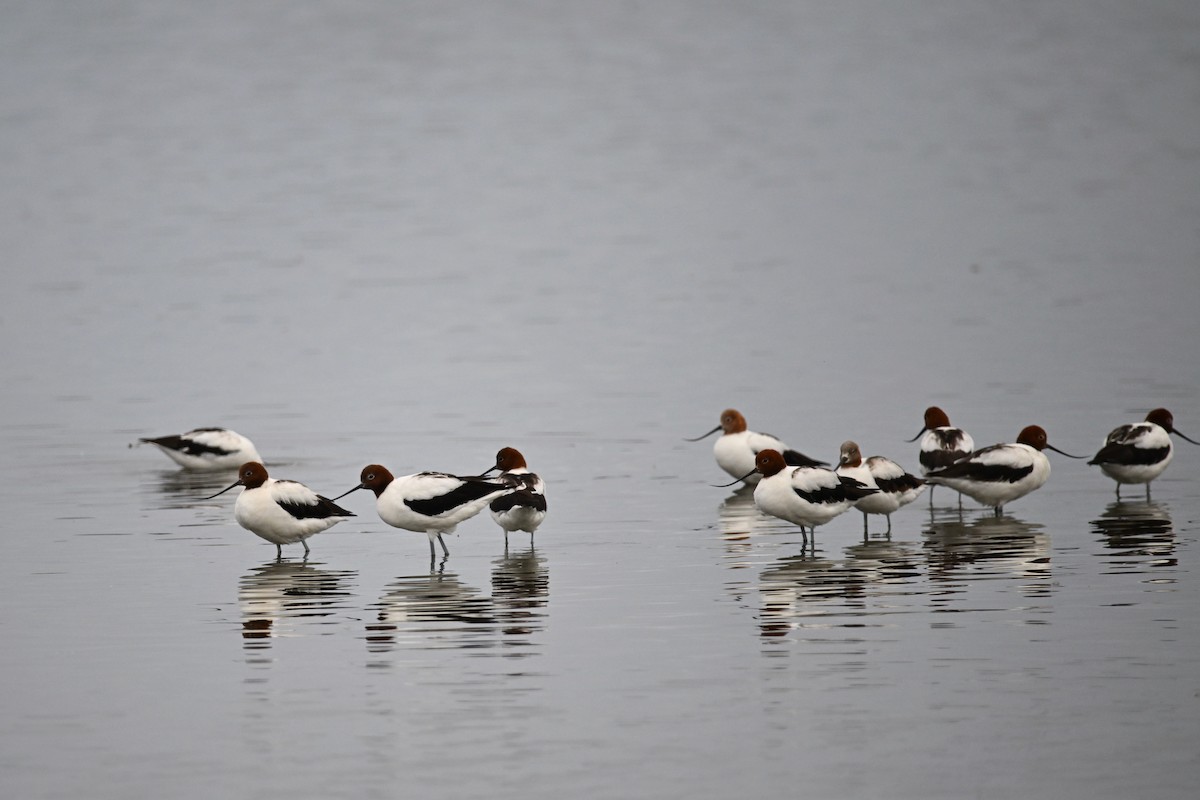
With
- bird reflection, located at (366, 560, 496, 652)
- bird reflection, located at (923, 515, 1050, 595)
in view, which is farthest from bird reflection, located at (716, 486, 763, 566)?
bird reflection, located at (366, 560, 496, 652)

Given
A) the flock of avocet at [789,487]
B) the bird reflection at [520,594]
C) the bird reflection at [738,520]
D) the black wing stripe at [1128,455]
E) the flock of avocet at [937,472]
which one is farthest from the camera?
the black wing stripe at [1128,455]

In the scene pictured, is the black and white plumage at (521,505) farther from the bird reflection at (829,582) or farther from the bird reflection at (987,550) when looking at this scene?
the bird reflection at (987,550)

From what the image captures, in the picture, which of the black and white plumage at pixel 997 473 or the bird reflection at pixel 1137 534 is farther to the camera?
the black and white plumage at pixel 997 473

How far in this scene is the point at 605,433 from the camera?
2456 centimetres

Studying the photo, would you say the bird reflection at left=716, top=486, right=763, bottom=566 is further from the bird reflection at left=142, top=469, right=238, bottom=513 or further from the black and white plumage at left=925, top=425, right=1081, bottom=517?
the bird reflection at left=142, top=469, right=238, bottom=513

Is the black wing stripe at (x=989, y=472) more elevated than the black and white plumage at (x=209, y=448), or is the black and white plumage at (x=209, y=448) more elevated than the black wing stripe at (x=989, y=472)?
the black and white plumage at (x=209, y=448)

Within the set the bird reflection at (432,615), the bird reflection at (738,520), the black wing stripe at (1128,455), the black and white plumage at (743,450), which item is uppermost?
the black and white plumage at (743,450)

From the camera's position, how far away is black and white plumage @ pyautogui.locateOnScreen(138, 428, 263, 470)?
22156 millimetres

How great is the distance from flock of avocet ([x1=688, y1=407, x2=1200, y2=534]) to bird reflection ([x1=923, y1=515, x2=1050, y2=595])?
42 centimetres

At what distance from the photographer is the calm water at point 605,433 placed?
11.4 meters

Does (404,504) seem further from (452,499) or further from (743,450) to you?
Answer: (743,450)

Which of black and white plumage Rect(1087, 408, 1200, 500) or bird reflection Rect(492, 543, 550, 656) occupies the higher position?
black and white plumage Rect(1087, 408, 1200, 500)

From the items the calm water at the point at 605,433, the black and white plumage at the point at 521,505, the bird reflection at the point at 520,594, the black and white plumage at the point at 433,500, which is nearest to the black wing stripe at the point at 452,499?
the black and white plumage at the point at 433,500

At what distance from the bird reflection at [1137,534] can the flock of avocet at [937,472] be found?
0.53 meters
